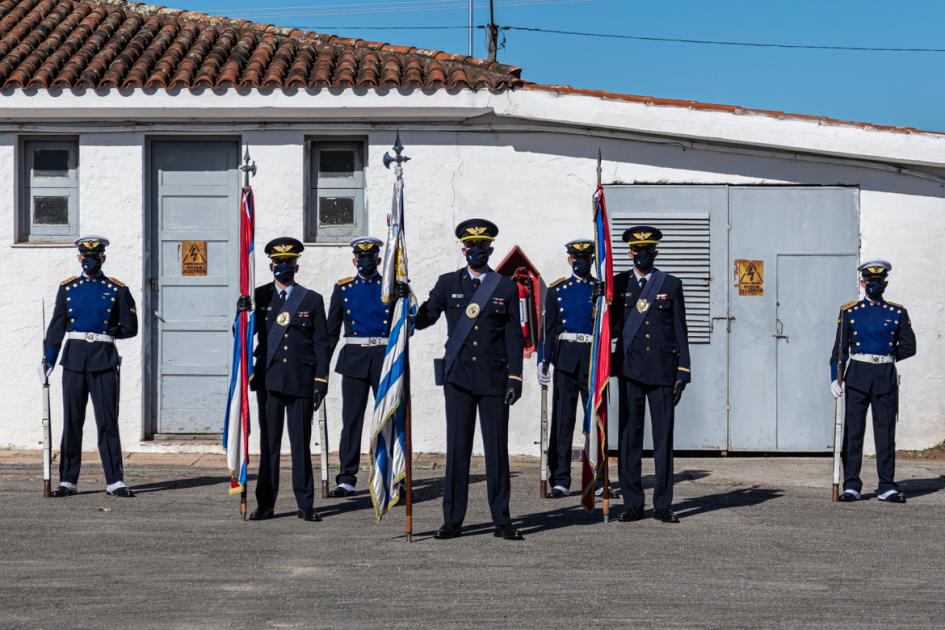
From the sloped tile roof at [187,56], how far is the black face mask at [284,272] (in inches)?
158

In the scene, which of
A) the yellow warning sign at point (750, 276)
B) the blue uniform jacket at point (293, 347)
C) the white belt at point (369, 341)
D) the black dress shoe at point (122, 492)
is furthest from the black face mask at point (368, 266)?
the yellow warning sign at point (750, 276)

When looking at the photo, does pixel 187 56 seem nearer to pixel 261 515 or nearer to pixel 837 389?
pixel 261 515

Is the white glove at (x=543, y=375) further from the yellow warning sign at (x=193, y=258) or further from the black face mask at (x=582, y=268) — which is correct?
the yellow warning sign at (x=193, y=258)

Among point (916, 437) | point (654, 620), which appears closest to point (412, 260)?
point (916, 437)

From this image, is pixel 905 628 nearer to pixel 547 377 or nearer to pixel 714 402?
pixel 547 377

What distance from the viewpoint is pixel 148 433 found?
567 inches

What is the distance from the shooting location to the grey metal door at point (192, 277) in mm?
14328

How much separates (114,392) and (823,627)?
6688 millimetres

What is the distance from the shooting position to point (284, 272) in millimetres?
10273

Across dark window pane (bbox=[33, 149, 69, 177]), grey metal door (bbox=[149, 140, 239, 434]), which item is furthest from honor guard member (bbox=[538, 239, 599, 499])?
dark window pane (bbox=[33, 149, 69, 177])

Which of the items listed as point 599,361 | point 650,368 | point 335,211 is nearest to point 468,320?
point 599,361

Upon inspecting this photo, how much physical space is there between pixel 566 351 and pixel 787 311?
362 centimetres

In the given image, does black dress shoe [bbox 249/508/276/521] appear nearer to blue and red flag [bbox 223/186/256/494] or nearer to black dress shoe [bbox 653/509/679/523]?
blue and red flag [bbox 223/186/256/494]

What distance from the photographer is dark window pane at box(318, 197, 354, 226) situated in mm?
14391
